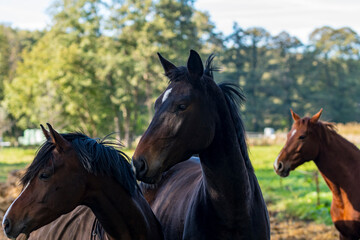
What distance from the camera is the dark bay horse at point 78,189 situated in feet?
8.96

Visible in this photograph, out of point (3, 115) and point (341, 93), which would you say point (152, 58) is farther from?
point (341, 93)

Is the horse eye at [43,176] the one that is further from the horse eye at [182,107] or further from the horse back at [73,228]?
the horse eye at [182,107]

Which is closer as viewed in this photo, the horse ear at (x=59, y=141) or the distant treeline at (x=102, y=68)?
the horse ear at (x=59, y=141)

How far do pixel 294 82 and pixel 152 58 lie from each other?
64.7 feet

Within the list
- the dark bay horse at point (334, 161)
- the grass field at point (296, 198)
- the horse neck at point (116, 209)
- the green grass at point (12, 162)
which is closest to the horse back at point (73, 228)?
the horse neck at point (116, 209)

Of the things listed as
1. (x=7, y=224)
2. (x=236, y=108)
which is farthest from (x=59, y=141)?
(x=236, y=108)

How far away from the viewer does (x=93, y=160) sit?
9.61 feet

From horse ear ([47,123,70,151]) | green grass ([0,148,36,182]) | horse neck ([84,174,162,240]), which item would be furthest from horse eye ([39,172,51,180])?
green grass ([0,148,36,182])

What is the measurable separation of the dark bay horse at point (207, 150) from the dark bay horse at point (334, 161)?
2215mm

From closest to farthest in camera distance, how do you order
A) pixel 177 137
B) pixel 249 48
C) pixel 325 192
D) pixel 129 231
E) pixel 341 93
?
pixel 177 137 < pixel 129 231 < pixel 325 192 < pixel 341 93 < pixel 249 48

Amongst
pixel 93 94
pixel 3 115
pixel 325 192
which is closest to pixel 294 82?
pixel 93 94

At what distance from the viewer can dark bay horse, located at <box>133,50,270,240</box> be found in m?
2.65

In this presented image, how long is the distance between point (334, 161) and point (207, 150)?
3016 millimetres

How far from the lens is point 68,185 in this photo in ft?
9.28
